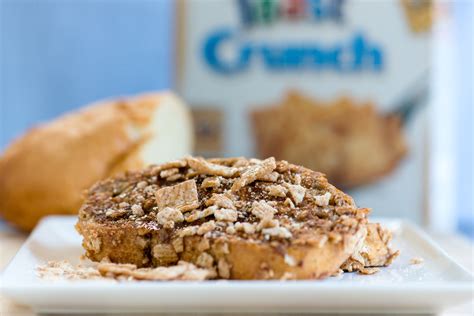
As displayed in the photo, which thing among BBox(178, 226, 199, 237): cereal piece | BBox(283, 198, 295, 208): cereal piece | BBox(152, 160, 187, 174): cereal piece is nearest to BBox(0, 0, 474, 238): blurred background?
BBox(152, 160, 187, 174): cereal piece

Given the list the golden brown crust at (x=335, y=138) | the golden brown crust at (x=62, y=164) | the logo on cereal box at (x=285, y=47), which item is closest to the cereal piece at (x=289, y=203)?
the golden brown crust at (x=62, y=164)

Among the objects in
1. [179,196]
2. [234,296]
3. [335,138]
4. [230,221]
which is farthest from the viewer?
[335,138]

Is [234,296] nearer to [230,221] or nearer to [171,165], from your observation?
[230,221]

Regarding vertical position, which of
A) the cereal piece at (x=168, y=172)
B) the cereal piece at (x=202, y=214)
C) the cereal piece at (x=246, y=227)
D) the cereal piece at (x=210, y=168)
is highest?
the cereal piece at (x=210, y=168)

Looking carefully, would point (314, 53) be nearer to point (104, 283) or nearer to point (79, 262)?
point (79, 262)

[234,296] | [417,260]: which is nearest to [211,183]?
[234,296]

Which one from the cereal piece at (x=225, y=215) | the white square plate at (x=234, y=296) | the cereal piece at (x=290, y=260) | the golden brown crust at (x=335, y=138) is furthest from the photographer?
the golden brown crust at (x=335, y=138)

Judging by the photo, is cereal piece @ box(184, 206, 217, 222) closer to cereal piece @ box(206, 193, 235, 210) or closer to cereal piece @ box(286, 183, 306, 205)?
cereal piece @ box(206, 193, 235, 210)

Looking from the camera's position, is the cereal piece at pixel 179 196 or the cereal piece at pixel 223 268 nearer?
the cereal piece at pixel 223 268

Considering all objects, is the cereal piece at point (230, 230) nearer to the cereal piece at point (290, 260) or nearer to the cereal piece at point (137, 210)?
the cereal piece at point (290, 260)
